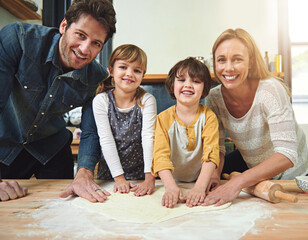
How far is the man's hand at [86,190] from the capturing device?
0.91m

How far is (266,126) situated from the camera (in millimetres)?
1149

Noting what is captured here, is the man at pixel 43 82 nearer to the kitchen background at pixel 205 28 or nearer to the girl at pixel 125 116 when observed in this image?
the girl at pixel 125 116

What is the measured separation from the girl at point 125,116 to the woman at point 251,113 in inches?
14.3

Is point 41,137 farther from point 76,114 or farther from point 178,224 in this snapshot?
point 76,114

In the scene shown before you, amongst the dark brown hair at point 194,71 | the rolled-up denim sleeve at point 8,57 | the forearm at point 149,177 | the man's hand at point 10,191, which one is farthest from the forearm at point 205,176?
the rolled-up denim sleeve at point 8,57

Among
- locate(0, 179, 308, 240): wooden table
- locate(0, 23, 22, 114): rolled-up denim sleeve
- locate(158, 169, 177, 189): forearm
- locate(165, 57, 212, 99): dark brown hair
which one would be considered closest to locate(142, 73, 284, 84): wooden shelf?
locate(165, 57, 212, 99): dark brown hair

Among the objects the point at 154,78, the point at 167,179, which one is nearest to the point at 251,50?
the point at 167,179

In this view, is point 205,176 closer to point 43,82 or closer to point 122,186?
point 122,186

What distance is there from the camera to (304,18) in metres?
3.05

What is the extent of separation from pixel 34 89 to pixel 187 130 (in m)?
0.79

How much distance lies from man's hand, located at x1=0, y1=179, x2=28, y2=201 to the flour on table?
0.79 feet

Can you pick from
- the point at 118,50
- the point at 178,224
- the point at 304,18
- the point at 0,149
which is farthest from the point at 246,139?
the point at 304,18

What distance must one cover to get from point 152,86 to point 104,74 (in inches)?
54.1

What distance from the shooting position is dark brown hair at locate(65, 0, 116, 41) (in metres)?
1.03
